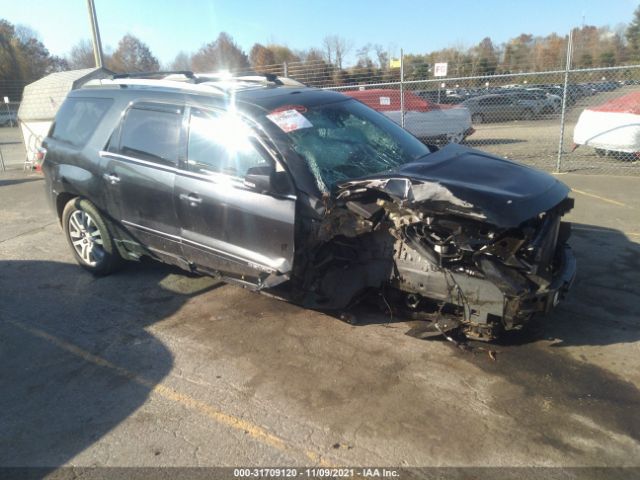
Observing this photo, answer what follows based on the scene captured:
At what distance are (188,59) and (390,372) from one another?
174ft

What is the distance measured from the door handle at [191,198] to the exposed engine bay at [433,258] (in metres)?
1.02

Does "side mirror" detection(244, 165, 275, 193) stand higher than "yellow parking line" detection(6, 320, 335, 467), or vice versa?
"side mirror" detection(244, 165, 275, 193)

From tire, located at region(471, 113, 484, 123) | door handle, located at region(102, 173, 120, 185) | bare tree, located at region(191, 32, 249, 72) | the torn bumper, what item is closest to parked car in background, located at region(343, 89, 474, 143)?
tire, located at region(471, 113, 484, 123)

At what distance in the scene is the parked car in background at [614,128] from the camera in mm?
9922

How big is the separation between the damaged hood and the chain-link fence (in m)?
5.79

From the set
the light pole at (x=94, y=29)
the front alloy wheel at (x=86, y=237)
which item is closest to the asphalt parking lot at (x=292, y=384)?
the front alloy wheel at (x=86, y=237)

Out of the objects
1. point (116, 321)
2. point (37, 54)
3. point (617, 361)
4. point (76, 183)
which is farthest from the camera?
point (37, 54)

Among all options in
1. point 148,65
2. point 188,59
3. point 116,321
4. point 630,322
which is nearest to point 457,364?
point 630,322

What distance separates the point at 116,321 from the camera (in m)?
4.26

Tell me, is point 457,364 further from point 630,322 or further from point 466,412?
point 630,322

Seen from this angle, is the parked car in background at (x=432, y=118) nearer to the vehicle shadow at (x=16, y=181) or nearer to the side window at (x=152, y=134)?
the vehicle shadow at (x=16, y=181)

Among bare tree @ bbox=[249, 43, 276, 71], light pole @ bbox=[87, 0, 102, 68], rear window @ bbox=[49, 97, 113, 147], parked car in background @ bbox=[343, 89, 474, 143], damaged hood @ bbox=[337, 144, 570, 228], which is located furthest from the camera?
bare tree @ bbox=[249, 43, 276, 71]

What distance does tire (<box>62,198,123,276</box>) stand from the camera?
5012mm

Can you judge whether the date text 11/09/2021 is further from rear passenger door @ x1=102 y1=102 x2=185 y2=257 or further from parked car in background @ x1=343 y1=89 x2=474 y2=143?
parked car in background @ x1=343 y1=89 x2=474 y2=143
